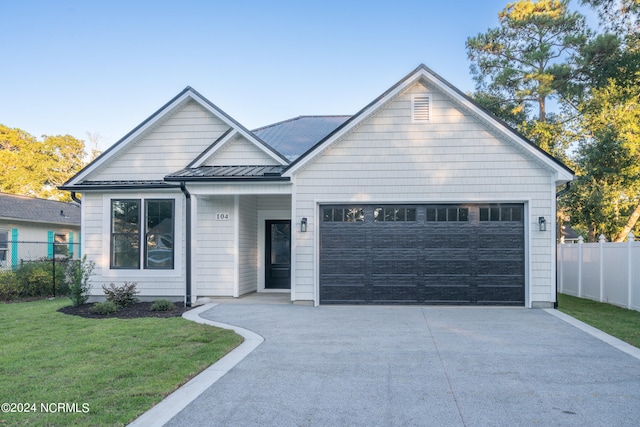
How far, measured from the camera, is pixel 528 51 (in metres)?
20.5

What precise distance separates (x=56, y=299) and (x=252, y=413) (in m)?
12.3

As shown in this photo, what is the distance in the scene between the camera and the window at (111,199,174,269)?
12516 millimetres

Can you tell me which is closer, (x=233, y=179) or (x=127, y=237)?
(x=233, y=179)

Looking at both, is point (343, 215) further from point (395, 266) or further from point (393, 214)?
point (395, 266)

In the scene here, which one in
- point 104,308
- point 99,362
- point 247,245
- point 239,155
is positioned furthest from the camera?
point 247,245

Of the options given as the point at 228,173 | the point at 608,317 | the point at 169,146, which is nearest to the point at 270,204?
the point at 228,173

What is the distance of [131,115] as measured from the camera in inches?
1032

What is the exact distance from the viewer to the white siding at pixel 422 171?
11000 millimetres

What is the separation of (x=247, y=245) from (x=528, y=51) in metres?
15.3

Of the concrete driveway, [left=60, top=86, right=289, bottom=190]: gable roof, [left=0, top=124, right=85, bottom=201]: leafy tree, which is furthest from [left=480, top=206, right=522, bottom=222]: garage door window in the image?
[left=0, top=124, right=85, bottom=201]: leafy tree

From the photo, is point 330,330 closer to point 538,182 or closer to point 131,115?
point 538,182

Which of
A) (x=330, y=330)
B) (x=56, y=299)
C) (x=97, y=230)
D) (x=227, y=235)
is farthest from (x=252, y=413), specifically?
(x=56, y=299)

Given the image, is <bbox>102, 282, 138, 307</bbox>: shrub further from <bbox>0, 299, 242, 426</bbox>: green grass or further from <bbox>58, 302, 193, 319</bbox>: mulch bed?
<bbox>0, 299, 242, 426</bbox>: green grass

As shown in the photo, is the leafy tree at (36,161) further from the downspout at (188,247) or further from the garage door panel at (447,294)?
the garage door panel at (447,294)
